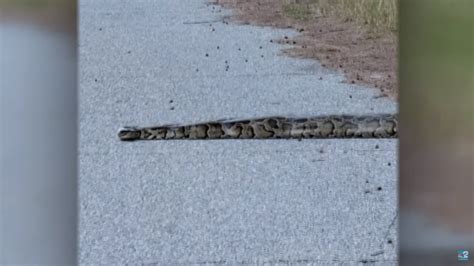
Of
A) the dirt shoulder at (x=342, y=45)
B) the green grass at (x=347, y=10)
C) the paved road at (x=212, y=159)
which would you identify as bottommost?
the paved road at (x=212, y=159)

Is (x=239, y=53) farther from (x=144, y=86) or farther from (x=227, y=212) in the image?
(x=227, y=212)

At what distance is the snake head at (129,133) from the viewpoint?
2812 mm

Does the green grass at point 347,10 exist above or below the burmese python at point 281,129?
above

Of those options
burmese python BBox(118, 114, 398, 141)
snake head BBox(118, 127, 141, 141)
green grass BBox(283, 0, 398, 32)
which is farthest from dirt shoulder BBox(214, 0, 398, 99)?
snake head BBox(118, 127, 141, 141)

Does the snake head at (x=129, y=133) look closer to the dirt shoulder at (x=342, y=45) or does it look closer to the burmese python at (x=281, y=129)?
the burmese python at (x=281, y=129)

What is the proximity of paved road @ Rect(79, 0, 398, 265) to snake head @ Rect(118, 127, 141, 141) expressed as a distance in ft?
0.09

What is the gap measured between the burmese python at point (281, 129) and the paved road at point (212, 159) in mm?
33

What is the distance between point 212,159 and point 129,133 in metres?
0.39

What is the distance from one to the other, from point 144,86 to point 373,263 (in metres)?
1.30

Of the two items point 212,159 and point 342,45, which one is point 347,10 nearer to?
point 342,45

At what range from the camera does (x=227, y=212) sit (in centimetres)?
284

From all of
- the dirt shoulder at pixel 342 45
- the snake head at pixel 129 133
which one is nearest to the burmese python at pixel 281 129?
the snake head at pixel 129 133

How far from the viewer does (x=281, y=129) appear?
2.86 metres

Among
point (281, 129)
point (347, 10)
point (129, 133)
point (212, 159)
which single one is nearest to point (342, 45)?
point (347, 10)
